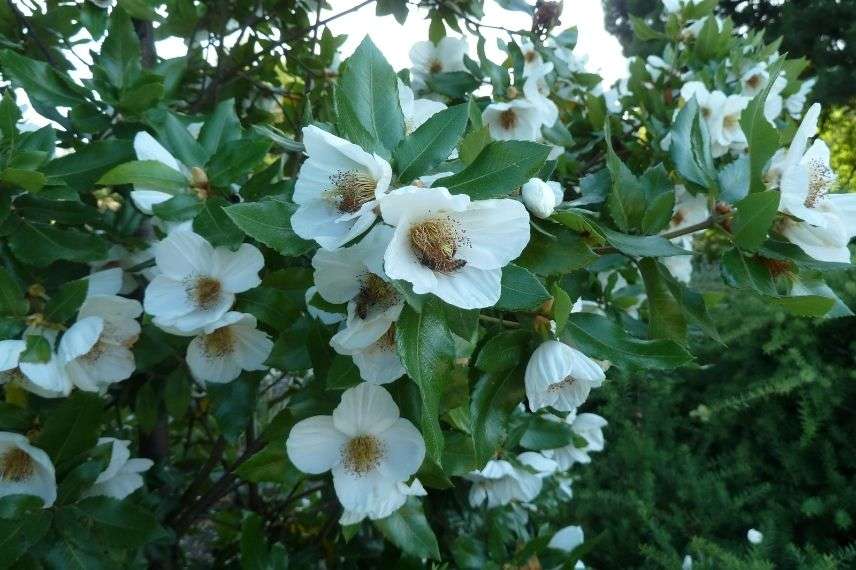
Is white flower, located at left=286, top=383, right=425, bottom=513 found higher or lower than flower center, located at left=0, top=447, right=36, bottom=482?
higher

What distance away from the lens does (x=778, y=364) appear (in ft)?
9.71

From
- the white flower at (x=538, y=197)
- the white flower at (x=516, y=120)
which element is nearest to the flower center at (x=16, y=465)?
the white flower at (x=538, y=197)

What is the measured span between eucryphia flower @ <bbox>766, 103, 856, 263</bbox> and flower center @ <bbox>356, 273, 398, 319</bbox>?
446 millimetres

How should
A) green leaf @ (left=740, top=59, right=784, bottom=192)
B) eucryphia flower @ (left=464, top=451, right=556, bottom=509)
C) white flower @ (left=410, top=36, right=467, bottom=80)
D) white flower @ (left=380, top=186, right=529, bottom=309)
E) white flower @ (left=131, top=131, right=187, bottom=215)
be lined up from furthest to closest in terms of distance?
white flower @ (left=410, top=36, right=467, bottom=80) → eucryphia flower @ (left=464, top=451, right=556, bottom=509) → white flower @ (left=131, top=131, right=187, bottom=215) → green leaf @ (left=740, top=59, right=784, bottom=192) → white flower @ (left=380, top=186, right=529, bottom=309)

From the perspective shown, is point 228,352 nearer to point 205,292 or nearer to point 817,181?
point 205,292

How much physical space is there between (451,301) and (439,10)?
1340 mm

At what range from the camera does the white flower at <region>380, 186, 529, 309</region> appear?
62cm

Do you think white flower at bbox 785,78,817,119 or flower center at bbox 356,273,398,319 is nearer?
flower center at bbox 356,273,398,319

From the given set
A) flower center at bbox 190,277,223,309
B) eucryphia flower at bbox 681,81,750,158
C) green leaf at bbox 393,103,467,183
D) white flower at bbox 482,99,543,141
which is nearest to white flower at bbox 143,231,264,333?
flower center at bbox 190,277,223,309

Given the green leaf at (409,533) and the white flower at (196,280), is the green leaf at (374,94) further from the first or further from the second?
the green leaf at (409,533)

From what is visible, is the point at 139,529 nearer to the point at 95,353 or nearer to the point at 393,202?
the point at 95,353

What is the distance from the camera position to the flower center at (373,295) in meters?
0.73

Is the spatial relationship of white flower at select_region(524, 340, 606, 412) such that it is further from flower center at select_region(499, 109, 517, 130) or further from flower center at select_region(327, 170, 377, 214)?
flower center at select_region(499, 109, 517, 130)

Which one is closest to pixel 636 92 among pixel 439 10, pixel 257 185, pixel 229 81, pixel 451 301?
pixel 439 10
